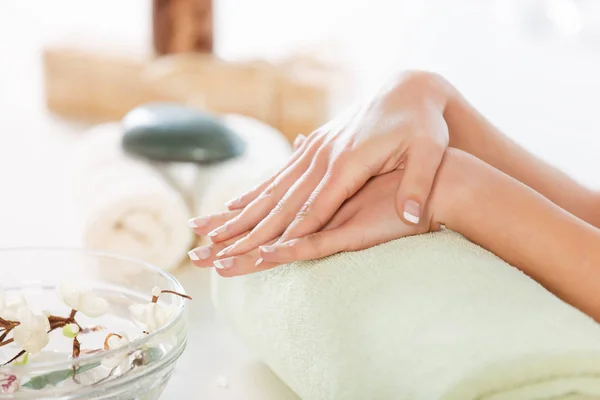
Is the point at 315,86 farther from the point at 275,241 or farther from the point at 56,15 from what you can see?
the point at 275,241

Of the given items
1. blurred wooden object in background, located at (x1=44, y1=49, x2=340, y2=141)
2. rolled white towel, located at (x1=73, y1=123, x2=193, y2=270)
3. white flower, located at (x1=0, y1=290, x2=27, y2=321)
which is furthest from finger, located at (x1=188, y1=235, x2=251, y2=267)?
blurred wooden object in background, located at (x1=44, y1=49, x2=340, y2=141)

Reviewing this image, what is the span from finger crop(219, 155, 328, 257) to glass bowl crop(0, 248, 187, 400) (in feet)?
0.32

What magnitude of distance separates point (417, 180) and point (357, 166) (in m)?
0.08

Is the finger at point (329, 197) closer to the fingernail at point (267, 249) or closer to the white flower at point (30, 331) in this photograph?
the fingernail at point (267, 249)

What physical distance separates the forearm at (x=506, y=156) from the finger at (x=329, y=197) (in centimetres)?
18

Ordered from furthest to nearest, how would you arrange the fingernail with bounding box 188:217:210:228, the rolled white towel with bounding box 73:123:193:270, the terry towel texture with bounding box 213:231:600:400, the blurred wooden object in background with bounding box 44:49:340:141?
1. the blurred wooden object in background with bounding box 44:49:340:141
2. the rolled white towel with bounding box 73:123:193:270
3. the fingernail with bounding box 188:217:210:228
4. the terry towel texture with bounding box 213:231:600:400

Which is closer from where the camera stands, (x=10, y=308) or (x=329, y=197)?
(x=10, y=308)

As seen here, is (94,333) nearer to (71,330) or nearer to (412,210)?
(71,330)

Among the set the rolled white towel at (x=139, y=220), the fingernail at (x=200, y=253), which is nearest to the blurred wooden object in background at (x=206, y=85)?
the rolled white towel at (x=139, y=220)

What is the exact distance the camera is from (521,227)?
85cm

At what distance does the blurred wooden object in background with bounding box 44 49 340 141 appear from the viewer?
2354 millimetres

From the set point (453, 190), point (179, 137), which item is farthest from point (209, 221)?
point (179, 137)

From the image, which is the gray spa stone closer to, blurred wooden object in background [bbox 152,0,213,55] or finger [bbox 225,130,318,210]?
finger [bbox 225,130,318,210]

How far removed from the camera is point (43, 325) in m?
0.79
